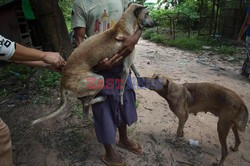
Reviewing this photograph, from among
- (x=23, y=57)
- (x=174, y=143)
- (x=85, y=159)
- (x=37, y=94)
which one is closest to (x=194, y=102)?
(x=174, y=143)

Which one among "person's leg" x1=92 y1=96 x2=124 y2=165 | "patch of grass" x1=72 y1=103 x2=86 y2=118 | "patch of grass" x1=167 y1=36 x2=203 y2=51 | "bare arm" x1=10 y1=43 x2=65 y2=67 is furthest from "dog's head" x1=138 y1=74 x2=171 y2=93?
"patch of grass" x1=167 y1=36 x2=203 y2=51

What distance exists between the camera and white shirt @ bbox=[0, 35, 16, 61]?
175 centimetres

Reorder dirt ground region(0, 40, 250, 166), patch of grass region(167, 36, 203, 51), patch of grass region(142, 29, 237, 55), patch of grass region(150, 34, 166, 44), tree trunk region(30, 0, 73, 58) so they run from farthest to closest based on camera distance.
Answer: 1. patch of grass region(150, 34, 166, 44)
2. patch of grass region(167, 36, 203, 51)
3. patch of grass region(142, 29, 237, 55)
4. tree trunk region(30, 0, 73, 58)
5. dirt ground region(0, 40, 250, 166)

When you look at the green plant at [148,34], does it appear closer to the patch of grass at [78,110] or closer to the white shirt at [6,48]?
the patch of grass at [78,110]

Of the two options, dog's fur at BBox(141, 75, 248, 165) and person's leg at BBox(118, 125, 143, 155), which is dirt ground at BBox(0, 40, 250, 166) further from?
dog's fur at BBox(141, 75, 248, 165)

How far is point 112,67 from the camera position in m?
2.80

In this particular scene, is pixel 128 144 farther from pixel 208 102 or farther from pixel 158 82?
pixel 208 102

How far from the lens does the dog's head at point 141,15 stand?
296cm

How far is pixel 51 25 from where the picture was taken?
4.99 meters

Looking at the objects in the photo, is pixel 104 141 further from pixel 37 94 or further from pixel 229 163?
pixel 37 94

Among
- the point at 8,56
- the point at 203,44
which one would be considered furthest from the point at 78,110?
the point at 203,44

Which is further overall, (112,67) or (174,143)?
(174,143)

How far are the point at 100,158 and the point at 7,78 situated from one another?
13.4 ft

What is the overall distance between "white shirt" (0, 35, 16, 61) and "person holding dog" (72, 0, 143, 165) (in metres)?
1.06
